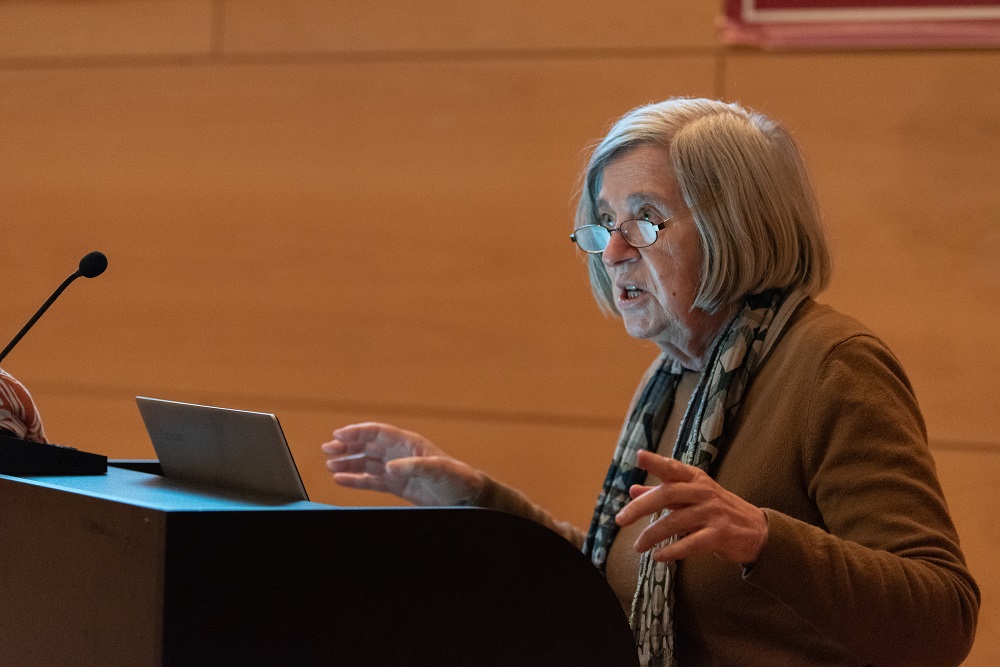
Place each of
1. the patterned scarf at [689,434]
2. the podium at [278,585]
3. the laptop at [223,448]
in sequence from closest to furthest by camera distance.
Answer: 1. the podium at [278,585]
2. the laptop at [223,448]
3. the patterned scarf at [689,434]

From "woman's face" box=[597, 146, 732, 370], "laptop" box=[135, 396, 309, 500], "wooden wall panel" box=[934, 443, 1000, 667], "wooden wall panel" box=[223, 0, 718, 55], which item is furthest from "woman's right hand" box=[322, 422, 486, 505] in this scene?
"wooden wall panel" box=[223, 0, 718, 55]

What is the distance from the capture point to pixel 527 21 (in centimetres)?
296

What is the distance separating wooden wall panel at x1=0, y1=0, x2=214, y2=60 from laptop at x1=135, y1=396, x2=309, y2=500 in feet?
7.57

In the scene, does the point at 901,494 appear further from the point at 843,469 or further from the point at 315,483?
the point at 315,483

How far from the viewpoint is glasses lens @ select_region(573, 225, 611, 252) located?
64.9 inches

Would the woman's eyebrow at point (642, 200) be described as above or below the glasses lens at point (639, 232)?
above

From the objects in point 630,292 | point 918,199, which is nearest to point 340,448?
point 630,292

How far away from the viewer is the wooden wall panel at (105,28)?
10.5 ft

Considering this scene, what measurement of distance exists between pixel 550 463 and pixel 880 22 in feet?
4.46

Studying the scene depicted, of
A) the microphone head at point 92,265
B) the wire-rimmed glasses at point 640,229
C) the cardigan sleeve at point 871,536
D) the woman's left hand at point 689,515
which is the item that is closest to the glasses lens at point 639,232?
the wire-rimmed glasses at point 640,229

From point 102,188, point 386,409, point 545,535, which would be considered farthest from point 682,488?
point 102,188

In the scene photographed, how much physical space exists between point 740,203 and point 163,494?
86 cm

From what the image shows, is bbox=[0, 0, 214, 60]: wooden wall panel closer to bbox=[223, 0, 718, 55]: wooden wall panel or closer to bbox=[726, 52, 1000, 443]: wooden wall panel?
bbox=[223, 0, 718, 55]: wooden wall panel

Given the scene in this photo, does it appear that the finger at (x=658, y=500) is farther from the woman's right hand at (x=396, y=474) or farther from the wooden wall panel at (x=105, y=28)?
the wooden wall panel at (x=105, y=28)
